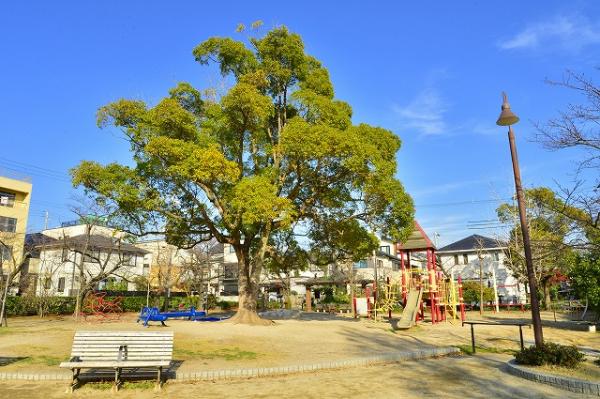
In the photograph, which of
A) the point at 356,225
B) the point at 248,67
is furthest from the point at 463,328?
the point at 248,67

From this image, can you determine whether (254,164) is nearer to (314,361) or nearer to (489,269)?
(314,361)

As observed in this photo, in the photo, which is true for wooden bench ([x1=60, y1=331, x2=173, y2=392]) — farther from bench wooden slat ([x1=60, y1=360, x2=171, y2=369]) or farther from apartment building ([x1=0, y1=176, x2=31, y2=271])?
apartment building ([x1=0, y1=176, x2=31, y2=271])

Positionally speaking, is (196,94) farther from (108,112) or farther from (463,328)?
(463,328)

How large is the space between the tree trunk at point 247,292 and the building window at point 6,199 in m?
29.4

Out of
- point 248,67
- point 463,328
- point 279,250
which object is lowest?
point 463,328

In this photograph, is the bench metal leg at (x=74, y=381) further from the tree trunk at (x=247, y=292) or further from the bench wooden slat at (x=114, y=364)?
the tree trunk at (x=247, y=292)

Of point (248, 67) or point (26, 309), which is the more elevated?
point (248, 67)

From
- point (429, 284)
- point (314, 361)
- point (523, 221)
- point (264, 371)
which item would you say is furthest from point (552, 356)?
point (429, 284)

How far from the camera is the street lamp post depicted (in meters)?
8.85

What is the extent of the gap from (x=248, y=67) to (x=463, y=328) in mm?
14778

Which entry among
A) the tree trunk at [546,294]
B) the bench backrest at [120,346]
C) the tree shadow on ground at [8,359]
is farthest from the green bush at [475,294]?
the tree shadow on ground at [8,359]

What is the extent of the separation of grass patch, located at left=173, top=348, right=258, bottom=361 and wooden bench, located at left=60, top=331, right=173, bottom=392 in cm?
251

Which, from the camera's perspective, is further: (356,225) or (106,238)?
(106,238)

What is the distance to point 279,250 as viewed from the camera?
74.3 ft
